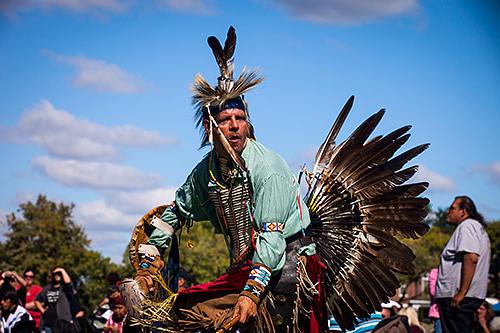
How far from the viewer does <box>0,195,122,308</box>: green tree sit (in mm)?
36562

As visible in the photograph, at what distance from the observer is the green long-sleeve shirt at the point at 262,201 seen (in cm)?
427

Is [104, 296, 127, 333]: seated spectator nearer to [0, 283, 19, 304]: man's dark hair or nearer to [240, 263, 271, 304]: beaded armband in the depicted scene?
[0, 283, 19, 304]: man's dark hair

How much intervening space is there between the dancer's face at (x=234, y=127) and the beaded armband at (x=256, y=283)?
0.79 m

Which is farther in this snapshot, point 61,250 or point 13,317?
point 61,250

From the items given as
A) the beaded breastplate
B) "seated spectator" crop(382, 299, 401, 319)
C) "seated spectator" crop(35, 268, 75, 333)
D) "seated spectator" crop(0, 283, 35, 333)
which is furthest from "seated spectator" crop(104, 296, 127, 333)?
the beaded breastplate

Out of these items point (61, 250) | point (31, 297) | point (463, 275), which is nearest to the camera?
point (463, 275)

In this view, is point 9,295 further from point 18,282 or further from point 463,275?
point 463,275

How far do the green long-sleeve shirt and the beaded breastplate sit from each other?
0.17 feet

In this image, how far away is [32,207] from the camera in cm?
Answer: 4156

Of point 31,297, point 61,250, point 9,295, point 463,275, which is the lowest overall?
point 463,275

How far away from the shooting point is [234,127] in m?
4.60

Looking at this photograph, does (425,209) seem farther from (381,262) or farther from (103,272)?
(103,272)

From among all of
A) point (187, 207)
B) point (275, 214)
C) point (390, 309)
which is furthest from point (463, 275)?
point (275, 214)

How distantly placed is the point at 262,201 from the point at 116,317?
540 centimetres
